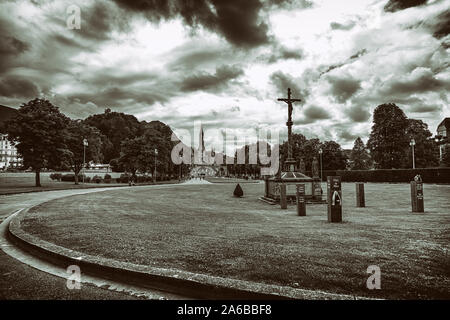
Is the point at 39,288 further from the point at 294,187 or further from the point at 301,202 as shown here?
the point at 294,187

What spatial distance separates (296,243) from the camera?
22.0ft

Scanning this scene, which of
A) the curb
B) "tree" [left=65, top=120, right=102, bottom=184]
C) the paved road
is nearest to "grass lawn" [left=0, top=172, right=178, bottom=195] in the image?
"tree" [left=65, top=120, right=102, bottom=184]

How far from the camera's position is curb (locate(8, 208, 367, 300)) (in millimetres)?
3762

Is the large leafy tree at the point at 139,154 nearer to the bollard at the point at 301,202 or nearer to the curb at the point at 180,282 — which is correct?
the bollard at the point at 301,202

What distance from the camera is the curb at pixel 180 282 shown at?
12.3 feet

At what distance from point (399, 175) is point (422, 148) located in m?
19.7

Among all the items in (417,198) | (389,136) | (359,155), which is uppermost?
(389,136)

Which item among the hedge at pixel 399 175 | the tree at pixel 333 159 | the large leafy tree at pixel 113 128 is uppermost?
the large leafy tree at pixel 113 128

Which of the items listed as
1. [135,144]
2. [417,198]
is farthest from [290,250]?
[135,144]

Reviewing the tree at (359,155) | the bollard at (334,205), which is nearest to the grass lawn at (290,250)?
the bollard at (334,205)

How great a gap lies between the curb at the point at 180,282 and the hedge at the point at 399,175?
145 feet

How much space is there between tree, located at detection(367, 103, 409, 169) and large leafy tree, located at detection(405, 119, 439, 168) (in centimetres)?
296

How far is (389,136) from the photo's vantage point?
5769cm
